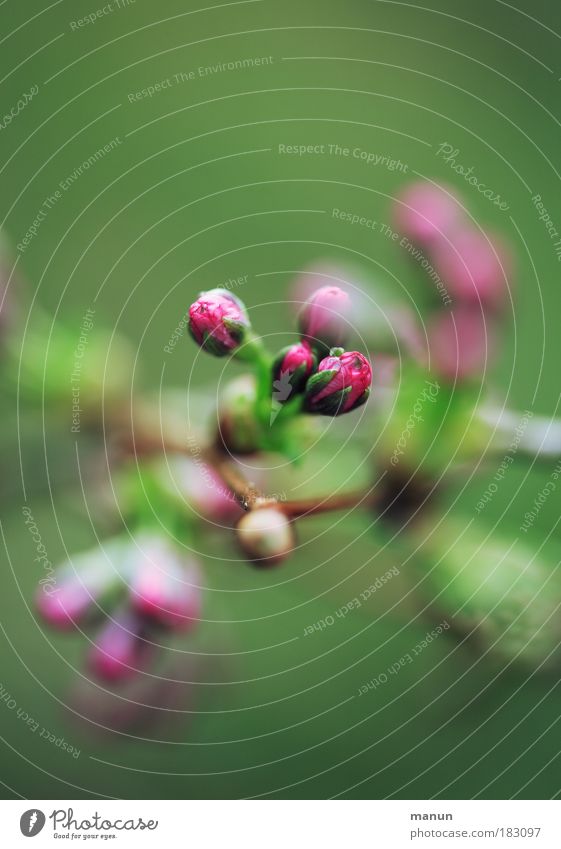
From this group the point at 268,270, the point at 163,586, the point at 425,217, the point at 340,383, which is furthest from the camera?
the point at 268,270

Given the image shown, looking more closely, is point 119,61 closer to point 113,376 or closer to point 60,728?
point 113,376

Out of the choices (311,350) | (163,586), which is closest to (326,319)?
(311,350)

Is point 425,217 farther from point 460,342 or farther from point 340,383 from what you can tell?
point 340,383

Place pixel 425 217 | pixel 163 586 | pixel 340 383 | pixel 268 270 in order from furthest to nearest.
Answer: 1. pixel 268 270
2. pixel 425 217
3. pixel 163 586
4. pixel 340 383
